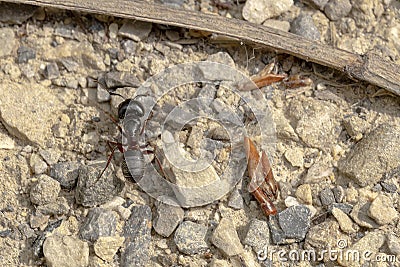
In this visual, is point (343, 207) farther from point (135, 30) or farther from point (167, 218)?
point (135, 30)

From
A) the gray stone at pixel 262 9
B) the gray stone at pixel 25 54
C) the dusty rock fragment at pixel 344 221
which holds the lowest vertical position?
the dusty rock fragment at pixel 344 221

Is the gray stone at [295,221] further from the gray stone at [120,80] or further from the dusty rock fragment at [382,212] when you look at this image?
the gray stone at [120,80]

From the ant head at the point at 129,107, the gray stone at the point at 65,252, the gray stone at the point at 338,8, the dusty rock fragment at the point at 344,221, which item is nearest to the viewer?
the gray stone at the point at 65,252

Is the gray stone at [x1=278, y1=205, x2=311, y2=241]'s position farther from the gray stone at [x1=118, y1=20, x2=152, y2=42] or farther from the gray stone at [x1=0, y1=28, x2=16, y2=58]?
the gray stone at [x1=0, y1=28, x2=16, y2=58]

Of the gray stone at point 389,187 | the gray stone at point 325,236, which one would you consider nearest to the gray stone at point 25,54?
the gray stone at point 325,236

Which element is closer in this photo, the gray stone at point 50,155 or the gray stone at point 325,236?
the gray stone at point 325,236

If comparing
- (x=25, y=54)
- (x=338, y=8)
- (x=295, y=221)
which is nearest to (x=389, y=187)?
(x=295, y=221)
